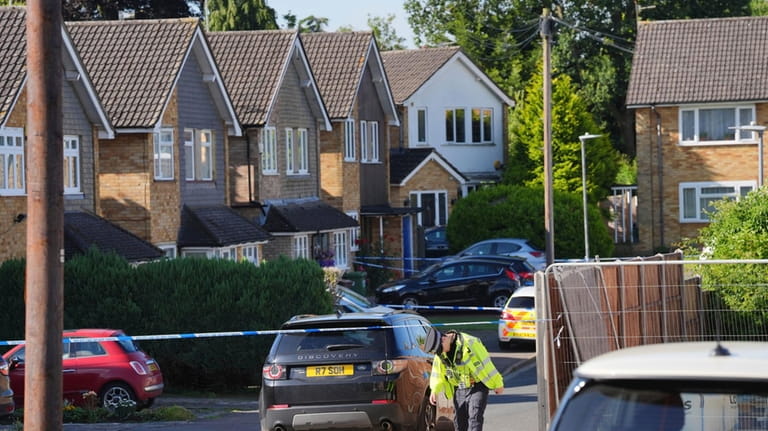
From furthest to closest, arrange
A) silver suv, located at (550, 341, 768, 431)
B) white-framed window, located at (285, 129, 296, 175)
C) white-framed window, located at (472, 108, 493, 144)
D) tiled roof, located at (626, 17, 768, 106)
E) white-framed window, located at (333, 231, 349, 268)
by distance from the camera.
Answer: white-framed window, located at (472, 108, 493, 144)
tiled roof, located at (626, 17, 768, 106)
white-framed window, located at (333, 231, 349, 268)
white-framed window, located at (285, 129, 296, 175)
silver suv, located at (550, 341, 768, 431)

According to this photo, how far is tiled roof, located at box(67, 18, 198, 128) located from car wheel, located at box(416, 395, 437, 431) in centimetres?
1593

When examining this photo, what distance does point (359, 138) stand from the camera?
44.2 meters

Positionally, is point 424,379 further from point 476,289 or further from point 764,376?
point 476,289

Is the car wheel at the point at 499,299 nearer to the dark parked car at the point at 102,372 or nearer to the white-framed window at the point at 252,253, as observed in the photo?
the white-framed window at the point at 252,253

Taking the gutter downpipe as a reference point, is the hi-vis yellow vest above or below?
below

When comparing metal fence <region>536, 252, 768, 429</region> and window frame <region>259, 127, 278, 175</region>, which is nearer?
metal fence <region>536, 252, 768, 429</region>

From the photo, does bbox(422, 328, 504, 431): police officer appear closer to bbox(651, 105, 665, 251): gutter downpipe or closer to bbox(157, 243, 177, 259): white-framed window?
bbox(157, 243, 177, 259): white-framed window

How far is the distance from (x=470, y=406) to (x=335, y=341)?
6.80 feet

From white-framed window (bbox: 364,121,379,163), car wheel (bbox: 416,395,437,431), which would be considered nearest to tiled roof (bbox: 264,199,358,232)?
white-framed window (bbox: 364,121,379,163)

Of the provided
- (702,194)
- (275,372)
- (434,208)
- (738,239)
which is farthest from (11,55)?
(702,194)

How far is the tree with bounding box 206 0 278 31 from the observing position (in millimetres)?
64250

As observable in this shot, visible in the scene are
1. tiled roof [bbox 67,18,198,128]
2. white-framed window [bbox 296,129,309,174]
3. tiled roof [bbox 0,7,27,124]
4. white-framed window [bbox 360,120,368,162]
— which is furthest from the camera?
white-framed window [bbox 360,120,368,162]

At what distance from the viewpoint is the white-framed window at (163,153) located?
31.5 m

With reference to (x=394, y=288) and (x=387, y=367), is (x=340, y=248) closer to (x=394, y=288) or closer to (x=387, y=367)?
(x=394, y=288)
